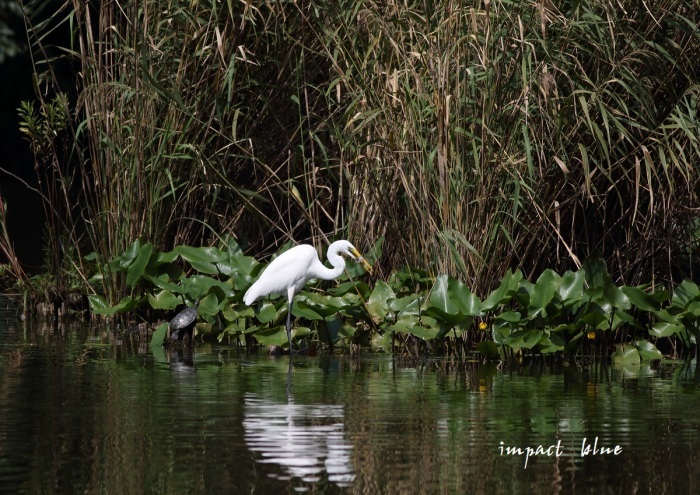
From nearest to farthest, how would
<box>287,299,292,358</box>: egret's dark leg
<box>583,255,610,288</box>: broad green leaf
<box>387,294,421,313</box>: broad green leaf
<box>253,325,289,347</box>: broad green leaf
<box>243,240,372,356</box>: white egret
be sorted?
1. <box>583,255,610,288</box>: broad green leaf
2. <box>387,294,421,313</box>: broad green leaf
3. <box>287,299,292,358</box>: egret's dark leg
4. <box>243,240,372,356</box>: white egret
5. <box>253,325,289,347</box>: broad green leaf

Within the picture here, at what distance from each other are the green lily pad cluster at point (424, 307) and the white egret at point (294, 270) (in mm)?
162

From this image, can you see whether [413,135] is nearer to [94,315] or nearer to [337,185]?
[337,185]

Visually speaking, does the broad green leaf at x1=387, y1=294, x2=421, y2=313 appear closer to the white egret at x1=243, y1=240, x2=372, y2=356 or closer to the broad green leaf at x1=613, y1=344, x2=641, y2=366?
the white egret at x1=243, y1=240, x2=372, y2=356

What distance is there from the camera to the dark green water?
4.57 metres

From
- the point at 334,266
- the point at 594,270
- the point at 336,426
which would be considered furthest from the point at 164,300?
the point at 336,426

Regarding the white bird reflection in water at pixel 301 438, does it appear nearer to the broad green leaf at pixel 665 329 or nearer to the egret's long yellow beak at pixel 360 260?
the egret's long yellow beak at pixel 360 260

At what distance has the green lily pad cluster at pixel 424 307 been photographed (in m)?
7.30

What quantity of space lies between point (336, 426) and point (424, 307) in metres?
2.29

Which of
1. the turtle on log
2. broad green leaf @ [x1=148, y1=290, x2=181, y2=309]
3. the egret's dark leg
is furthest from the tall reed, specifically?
broad green leaf @ [x1=148, y1=290, x2=181, y2=309]

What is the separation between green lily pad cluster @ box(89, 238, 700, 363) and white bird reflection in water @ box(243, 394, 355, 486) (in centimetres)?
158

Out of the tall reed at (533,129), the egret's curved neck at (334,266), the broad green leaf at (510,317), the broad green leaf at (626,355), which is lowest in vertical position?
the broad green leaf at (626,355)

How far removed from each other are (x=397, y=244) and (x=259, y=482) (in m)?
3.91

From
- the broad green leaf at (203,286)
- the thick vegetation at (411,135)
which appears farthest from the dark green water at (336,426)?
the thick vegetation at (411,135)

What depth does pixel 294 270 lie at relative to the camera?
8055mm
